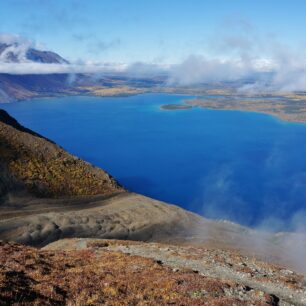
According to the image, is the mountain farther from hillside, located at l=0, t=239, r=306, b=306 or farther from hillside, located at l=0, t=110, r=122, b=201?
hillside, located at l=0, t=110, r=122, b=201

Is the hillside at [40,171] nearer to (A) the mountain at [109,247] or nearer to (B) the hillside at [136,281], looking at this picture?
(A) the mountain at [109,247]

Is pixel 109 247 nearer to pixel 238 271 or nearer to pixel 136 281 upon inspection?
pixel 238 271

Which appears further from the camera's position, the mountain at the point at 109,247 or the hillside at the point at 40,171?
the hillside at the point at 40,171

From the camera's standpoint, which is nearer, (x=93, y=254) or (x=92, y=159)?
(x=93, y=254)

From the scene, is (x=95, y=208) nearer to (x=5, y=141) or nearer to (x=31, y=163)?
(x=31, y=163)

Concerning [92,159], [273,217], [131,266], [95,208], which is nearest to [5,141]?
→ [95,208]

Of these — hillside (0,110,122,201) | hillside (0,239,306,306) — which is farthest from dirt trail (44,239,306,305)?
hillside (0,110,122,201)

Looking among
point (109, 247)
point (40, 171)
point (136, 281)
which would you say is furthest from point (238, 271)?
point (40, 171)

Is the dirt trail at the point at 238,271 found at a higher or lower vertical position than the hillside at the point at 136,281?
lower

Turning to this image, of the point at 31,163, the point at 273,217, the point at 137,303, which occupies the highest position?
the point at 137,303

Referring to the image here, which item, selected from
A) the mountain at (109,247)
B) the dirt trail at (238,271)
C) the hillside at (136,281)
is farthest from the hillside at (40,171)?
the hillside at (136,281)

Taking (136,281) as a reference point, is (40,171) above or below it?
below
